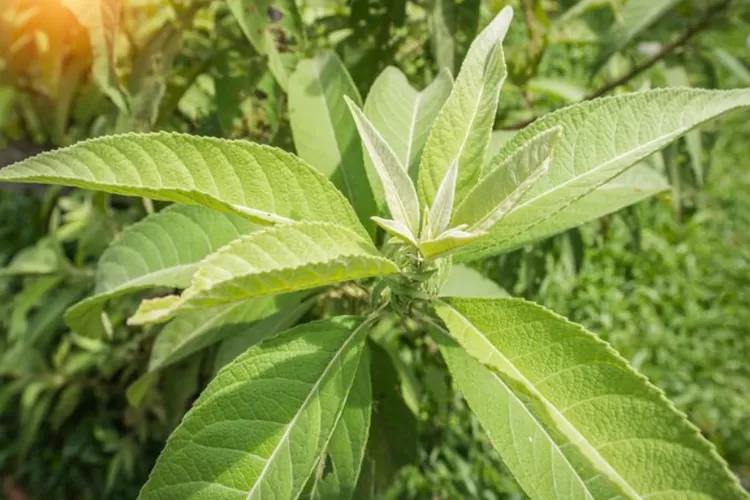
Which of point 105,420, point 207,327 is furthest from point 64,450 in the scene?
point 207,327

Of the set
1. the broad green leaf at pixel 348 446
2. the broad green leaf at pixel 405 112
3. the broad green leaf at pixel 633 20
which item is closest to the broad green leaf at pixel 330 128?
the broad green leaf at pixel 405 112

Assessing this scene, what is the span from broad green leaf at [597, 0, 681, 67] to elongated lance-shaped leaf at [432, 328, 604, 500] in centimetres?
96

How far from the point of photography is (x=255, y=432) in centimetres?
79

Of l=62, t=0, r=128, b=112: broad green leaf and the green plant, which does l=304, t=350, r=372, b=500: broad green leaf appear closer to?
the green plant

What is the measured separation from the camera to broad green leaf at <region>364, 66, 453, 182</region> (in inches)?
43.3

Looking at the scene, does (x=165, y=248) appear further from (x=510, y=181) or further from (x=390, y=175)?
(x=510, y=181)

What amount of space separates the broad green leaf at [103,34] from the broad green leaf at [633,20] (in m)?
1.04

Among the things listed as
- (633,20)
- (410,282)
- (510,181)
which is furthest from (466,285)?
(633,20)

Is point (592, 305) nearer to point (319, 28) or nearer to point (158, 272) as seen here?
point (319, 28)

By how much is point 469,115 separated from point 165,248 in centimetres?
53

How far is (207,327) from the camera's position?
1.13m

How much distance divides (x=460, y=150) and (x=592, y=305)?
286cm

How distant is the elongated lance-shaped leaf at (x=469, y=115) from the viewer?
871 millimetres

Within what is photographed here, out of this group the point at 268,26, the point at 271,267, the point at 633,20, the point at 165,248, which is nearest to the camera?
the point at 271,267
